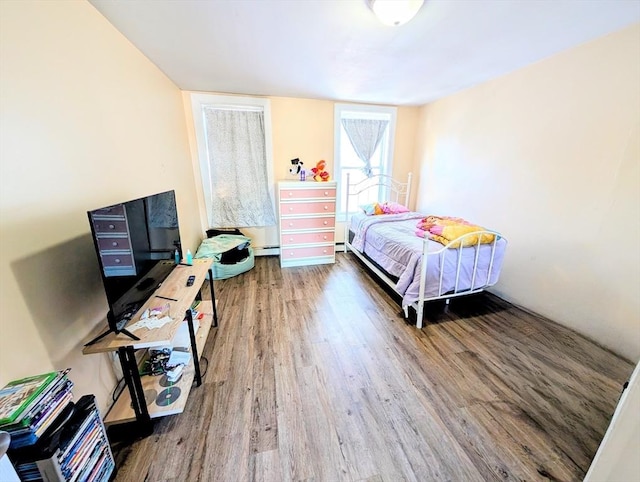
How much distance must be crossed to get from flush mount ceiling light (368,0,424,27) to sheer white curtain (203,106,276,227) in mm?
2359

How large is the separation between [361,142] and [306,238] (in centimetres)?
181

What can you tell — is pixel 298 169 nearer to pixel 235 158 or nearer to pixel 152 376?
pixel 235 158

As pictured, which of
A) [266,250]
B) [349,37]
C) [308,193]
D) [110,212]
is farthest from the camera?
[266,250]

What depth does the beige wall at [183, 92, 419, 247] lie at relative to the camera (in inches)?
141

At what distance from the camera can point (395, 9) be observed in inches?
57.9

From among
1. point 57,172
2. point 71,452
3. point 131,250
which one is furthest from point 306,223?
point 71,452

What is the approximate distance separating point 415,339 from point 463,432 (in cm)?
78

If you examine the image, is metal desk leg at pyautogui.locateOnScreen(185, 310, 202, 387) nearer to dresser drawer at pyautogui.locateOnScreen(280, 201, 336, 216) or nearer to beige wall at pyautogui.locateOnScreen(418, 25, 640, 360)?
dresser drawer at pyautogui.locateOnScreen(280, 201, 336, 216)

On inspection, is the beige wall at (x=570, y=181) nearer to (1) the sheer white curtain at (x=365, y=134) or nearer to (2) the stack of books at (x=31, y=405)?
(1) the sheer white curtain at (x=365, y=134)

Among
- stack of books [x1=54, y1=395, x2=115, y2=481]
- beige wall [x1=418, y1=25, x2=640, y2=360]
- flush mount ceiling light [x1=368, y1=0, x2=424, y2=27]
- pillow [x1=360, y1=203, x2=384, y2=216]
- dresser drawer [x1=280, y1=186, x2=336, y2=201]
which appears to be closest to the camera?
stack of books [x1=54, y1=395, x2=115, y2=481]

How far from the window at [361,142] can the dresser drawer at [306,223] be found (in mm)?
645

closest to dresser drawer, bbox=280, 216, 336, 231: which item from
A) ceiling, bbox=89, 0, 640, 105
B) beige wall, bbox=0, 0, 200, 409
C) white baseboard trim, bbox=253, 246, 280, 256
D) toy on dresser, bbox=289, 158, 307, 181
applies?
toy on dresser, bbox=289, 158, 307, 181

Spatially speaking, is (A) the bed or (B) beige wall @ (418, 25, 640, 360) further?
(A) the bed

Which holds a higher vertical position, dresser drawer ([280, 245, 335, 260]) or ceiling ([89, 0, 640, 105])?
ceiling ([89, 0, 640, 105])
